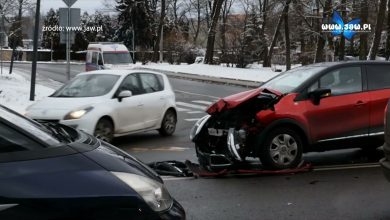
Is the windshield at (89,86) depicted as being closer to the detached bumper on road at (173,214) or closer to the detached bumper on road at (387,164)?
the detached bumper on road at (387,164)

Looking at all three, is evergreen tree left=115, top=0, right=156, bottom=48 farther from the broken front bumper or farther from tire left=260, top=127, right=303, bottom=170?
tire left=260, top=127, right=303, bottom=170

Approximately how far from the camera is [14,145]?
3.12m

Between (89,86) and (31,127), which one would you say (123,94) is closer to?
(89,86)

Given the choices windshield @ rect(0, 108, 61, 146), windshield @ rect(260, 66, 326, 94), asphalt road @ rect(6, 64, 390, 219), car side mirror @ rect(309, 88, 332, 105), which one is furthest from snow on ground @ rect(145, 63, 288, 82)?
windshield @ rect(0, 108, 61, 146)

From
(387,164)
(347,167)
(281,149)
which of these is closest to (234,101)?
(281,149)

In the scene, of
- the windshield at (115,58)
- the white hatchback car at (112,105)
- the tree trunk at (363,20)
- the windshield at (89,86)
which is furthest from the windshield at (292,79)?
the tree trunk at (363,20)

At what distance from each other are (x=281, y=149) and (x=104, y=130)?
12.4 feet

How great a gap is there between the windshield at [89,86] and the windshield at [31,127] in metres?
7.04

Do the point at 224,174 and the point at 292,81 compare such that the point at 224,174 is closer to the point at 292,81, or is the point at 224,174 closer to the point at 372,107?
the point at 292,81

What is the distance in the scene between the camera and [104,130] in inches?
406

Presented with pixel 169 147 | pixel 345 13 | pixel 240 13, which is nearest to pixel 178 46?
pixel 240 13

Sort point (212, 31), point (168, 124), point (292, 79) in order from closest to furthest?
1. point (292, 79)
2. point (168, 124)
3. point (212, 31)

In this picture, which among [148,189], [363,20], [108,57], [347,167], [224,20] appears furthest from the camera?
[224,20]

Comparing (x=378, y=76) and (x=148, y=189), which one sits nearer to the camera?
(x=148, y=189)
